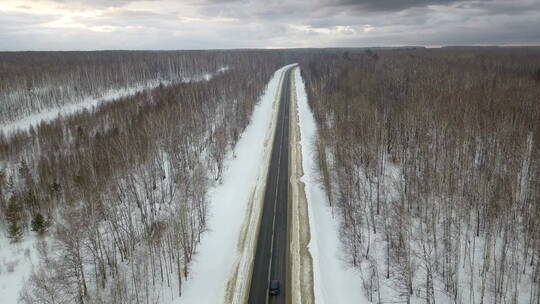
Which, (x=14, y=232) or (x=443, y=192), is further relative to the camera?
(x=443, y=192)

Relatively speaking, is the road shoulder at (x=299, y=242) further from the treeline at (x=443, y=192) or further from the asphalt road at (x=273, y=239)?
the treeline at (x=443, y=192)

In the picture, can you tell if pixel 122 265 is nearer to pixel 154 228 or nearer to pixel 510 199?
pixel 154 228

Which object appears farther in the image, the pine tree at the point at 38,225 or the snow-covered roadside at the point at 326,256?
the pine tree at the point at 38,225

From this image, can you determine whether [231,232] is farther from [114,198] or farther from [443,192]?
[443,192]

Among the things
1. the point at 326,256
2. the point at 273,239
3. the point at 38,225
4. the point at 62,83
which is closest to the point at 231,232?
the point at 273,239

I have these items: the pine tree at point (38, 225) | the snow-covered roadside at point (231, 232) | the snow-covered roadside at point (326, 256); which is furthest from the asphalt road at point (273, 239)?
the pine tree at point (38, 225)

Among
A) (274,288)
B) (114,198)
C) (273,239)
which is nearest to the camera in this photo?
(274,288)
